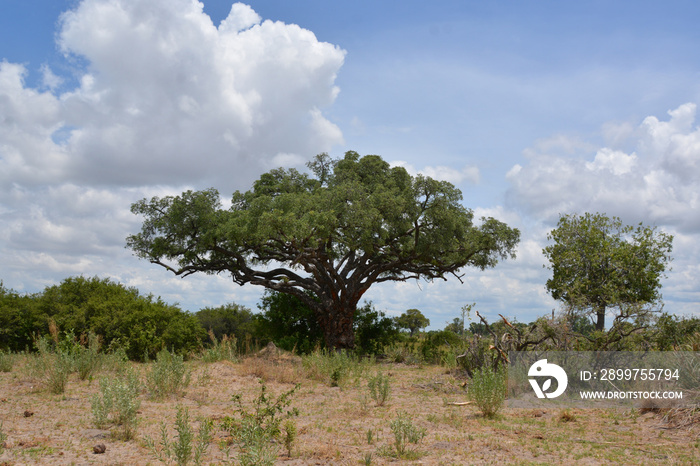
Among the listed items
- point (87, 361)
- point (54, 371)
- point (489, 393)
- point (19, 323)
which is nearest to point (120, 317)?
point (19, 323)

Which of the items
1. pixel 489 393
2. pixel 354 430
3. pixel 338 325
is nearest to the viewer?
pixel 354 430

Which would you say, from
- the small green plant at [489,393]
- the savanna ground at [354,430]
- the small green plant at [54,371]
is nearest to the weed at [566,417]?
the savanna ground at [354,430]

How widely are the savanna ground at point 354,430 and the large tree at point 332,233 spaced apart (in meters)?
6.80

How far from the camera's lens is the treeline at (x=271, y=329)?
1270 centimetres

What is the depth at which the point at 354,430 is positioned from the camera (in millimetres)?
7973

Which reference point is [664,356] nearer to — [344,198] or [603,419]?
Result: [603,419]

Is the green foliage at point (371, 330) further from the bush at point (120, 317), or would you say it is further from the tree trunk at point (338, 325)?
the bush at point (120, 317)

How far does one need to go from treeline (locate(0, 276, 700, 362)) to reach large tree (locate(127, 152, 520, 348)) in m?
2.16

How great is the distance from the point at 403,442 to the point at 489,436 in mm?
1750

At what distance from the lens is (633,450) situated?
7.23 meters

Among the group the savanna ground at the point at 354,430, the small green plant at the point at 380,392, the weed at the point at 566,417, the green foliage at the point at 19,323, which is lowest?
the savanna ground at the point at 354,430

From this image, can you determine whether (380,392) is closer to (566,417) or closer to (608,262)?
(566,417)

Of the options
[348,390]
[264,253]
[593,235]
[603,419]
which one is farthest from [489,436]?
[593,235]

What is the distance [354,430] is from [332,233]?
11.2m
